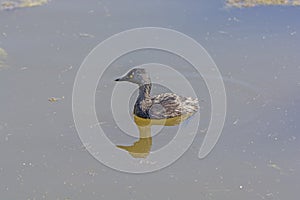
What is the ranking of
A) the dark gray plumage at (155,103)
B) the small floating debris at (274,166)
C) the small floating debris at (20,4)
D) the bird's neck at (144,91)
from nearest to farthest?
the small floating debris at (274,166) < the dark gray plumage at (155,103) < the bird's neck at (144,91) < the small floating debris at (20,4)

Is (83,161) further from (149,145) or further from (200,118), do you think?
(200,118)

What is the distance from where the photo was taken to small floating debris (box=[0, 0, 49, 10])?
11312 millimetres

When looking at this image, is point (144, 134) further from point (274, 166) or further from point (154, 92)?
point (274, 166)

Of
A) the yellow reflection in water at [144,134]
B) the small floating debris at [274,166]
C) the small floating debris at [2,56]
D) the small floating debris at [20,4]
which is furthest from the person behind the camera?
the small floating debris at [20,4]

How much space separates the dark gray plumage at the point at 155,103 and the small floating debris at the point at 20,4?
3492mm

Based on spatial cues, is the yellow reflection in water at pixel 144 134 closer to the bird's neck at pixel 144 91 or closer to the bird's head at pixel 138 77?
the bird's neck at pixel 144 91

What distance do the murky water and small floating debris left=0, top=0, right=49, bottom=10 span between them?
0.15 metres

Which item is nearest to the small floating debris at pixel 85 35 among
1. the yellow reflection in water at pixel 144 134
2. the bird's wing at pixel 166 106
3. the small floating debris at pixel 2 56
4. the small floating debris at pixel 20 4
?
the small floating debris at pixel 2 56

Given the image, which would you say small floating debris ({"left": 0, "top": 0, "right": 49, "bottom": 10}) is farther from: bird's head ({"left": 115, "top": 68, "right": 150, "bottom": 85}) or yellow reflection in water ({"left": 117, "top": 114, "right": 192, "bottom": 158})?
yellow reflection in water ({"left": 117, "top": 114, "right": 192, "bottom": 158})

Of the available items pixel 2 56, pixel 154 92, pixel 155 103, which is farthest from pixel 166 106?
pixel 2 56

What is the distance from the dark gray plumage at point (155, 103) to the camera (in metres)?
8.54

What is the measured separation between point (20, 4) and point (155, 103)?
4.12m

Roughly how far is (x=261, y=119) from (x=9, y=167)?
3.40 metres

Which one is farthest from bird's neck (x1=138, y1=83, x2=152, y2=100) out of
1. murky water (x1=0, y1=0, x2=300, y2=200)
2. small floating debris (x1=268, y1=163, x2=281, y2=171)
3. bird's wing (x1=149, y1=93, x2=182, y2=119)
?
small floating debris (x1=268, y1=163, x2=281, y2=171)
